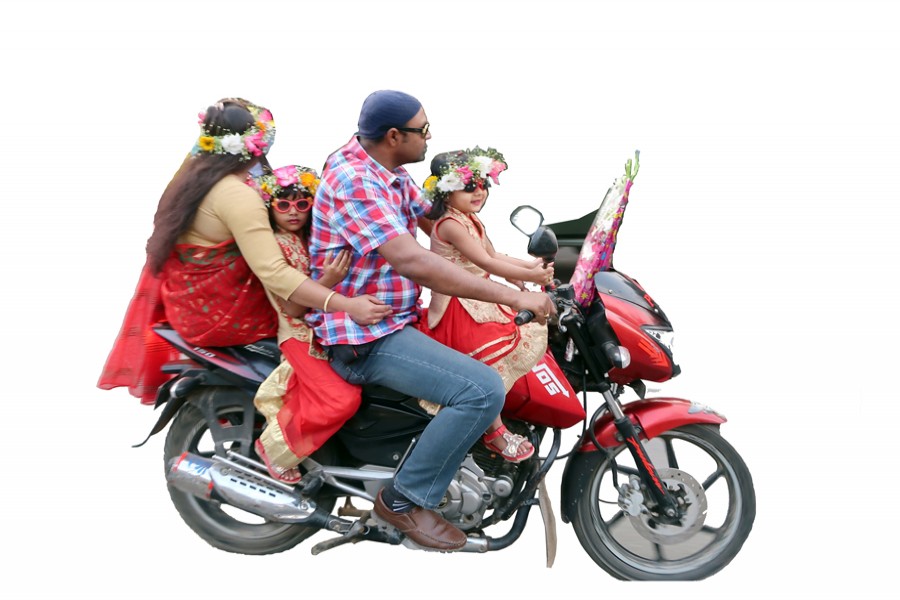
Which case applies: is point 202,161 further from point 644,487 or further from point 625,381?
point 644,487

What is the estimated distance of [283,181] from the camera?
13.9ft

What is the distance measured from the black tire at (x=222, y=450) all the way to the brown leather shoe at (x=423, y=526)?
A: 451 millimetres

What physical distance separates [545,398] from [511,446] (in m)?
0.29

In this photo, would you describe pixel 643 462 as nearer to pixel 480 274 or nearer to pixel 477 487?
pixel 477 487

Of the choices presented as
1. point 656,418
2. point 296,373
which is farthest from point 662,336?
point 296,373

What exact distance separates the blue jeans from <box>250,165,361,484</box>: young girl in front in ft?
0.41

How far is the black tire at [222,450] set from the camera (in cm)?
463

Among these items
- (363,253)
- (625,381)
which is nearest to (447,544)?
(625,381)

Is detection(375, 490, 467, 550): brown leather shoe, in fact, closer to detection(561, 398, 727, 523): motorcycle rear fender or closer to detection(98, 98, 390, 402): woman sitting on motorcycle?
detection(561, 398, 727, 523): motorcycle rear fender

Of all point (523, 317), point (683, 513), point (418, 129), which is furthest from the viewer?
point (683, 513)

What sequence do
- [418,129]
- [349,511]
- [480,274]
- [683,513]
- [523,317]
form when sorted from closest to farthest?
[523,317] → [418,129] → [480,274] → [683,513] → [349,511]

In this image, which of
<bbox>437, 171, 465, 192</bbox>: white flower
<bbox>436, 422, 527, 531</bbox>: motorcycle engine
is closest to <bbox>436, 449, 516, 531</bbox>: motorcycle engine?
<bbox>436, 422, 527, 531</bbox>: motorcycle engine

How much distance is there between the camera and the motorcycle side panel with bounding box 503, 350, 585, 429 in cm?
441

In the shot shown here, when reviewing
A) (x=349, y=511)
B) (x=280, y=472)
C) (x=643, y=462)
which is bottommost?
(x=349, y=511)
